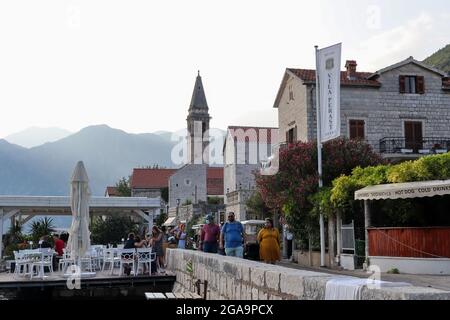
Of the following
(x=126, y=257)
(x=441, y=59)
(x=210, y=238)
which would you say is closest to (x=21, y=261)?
(x=126, y=257)

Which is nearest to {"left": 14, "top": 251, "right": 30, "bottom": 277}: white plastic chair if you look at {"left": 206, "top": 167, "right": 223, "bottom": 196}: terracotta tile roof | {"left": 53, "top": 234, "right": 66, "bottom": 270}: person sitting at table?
{"left": 53, "top": 234, "right": 66, "bottom": 270}: person sitting at table

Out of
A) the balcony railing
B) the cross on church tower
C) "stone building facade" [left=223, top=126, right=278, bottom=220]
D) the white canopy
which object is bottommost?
the white canopy

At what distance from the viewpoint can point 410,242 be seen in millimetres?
17875

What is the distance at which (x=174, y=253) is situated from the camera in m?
16.1

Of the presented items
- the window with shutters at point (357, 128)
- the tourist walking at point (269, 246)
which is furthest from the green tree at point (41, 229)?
the window with shutters at point (357, 128)

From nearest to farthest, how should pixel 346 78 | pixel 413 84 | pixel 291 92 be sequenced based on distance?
pixel 346 78 < pixel 413 84 < pixel 291 92

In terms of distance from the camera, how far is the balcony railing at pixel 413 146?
3306cm

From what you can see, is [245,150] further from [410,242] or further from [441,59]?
[410,242]

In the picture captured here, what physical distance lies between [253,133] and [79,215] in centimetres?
4862

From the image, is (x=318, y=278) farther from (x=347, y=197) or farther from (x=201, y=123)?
(x=201, y=123)

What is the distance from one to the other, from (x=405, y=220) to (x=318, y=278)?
46.8 ft

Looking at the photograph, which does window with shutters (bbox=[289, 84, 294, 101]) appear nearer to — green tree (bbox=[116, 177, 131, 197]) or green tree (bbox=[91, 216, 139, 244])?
green tree (bbox=[91, 216, 139, 244])

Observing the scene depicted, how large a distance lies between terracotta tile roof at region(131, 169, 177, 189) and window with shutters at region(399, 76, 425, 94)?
5964 cm

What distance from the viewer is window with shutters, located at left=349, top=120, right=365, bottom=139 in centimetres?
3359
